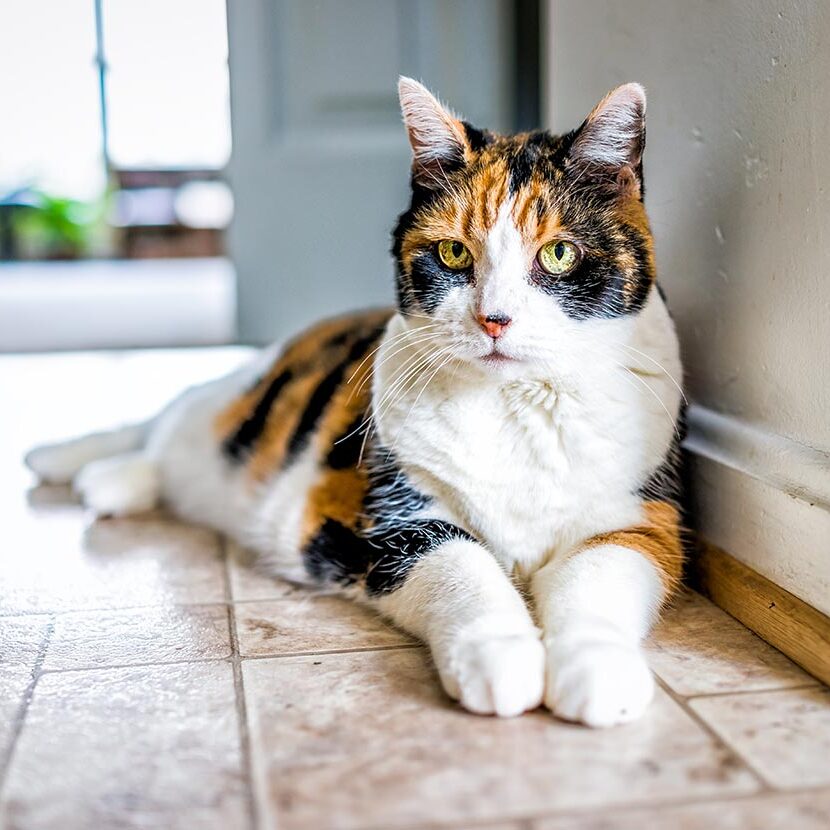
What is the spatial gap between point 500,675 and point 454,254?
22.2 inches

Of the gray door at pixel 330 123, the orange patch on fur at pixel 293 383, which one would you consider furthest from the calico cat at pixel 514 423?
the gray door at pixel 330 123

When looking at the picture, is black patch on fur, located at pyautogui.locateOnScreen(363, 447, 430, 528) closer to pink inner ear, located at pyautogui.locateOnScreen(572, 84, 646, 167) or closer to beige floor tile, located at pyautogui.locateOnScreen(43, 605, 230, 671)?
beige floor tile, located at pyautogui.locateOnScreen(43, 605, 230, 671)

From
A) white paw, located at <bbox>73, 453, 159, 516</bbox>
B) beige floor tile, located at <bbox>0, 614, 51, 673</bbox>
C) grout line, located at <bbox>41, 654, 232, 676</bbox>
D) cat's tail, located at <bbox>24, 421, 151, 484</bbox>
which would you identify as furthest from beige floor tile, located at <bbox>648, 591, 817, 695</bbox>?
cat's tail, located at <bbox>24, 421, 151, 484</bbox>

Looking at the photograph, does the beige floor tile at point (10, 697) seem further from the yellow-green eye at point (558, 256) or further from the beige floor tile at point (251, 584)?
the yellow-green eye at point (558, 256)

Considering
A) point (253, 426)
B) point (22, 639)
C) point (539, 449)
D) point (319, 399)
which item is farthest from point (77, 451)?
point (539, 449)

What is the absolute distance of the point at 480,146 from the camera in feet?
4.89

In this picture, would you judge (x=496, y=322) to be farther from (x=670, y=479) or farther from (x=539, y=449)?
(x=670, y=479)

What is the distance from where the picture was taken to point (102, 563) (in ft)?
5.91

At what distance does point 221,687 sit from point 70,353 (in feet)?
13.1

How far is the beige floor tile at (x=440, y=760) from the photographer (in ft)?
3.21

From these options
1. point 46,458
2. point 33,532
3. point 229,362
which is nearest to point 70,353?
point 229,362

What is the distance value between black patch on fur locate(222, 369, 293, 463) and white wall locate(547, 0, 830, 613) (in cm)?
76

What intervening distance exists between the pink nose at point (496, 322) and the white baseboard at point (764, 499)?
0.46 metres

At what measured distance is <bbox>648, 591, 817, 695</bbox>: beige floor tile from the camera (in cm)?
126
